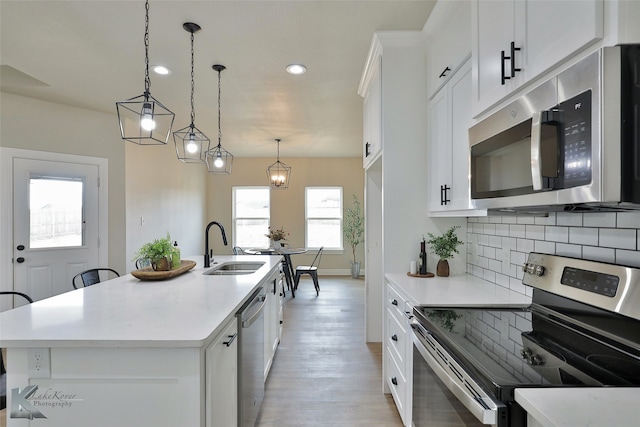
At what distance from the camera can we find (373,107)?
2.85 m

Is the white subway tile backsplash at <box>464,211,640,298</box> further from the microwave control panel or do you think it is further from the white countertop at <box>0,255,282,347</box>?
the white countertop at <box>0,255,282,347</box>

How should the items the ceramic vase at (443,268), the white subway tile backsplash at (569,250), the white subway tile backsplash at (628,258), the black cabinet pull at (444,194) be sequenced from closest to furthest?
the white subway tile backsplash at (628,258)
the white subway tile backsplash at (569,250)
the black cabinet pull at (444,194)
the ceramic vase at (443,268)

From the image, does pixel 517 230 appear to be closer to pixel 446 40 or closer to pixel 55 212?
pixel 446 40

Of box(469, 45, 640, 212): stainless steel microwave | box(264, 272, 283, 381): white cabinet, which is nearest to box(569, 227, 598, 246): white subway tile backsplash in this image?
box(469, 45, 640, 212): stainless steel microwave

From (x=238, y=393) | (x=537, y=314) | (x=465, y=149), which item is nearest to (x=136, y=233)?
(x=238, y=393)

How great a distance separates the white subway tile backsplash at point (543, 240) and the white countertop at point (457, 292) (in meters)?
0.07

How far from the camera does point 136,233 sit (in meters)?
4.83

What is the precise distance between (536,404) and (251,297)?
1496 mm

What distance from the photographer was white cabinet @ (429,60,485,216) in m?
1.85

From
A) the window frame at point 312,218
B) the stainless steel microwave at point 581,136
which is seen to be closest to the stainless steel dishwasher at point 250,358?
the stainless steel microwave at point 581,136

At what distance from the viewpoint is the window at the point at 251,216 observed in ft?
24.6

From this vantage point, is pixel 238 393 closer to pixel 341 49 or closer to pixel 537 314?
pixel 537 314

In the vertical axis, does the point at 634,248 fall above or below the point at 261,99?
below

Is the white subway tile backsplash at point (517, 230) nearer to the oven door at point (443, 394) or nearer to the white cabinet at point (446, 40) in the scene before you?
the oven door at point (443, 394)
